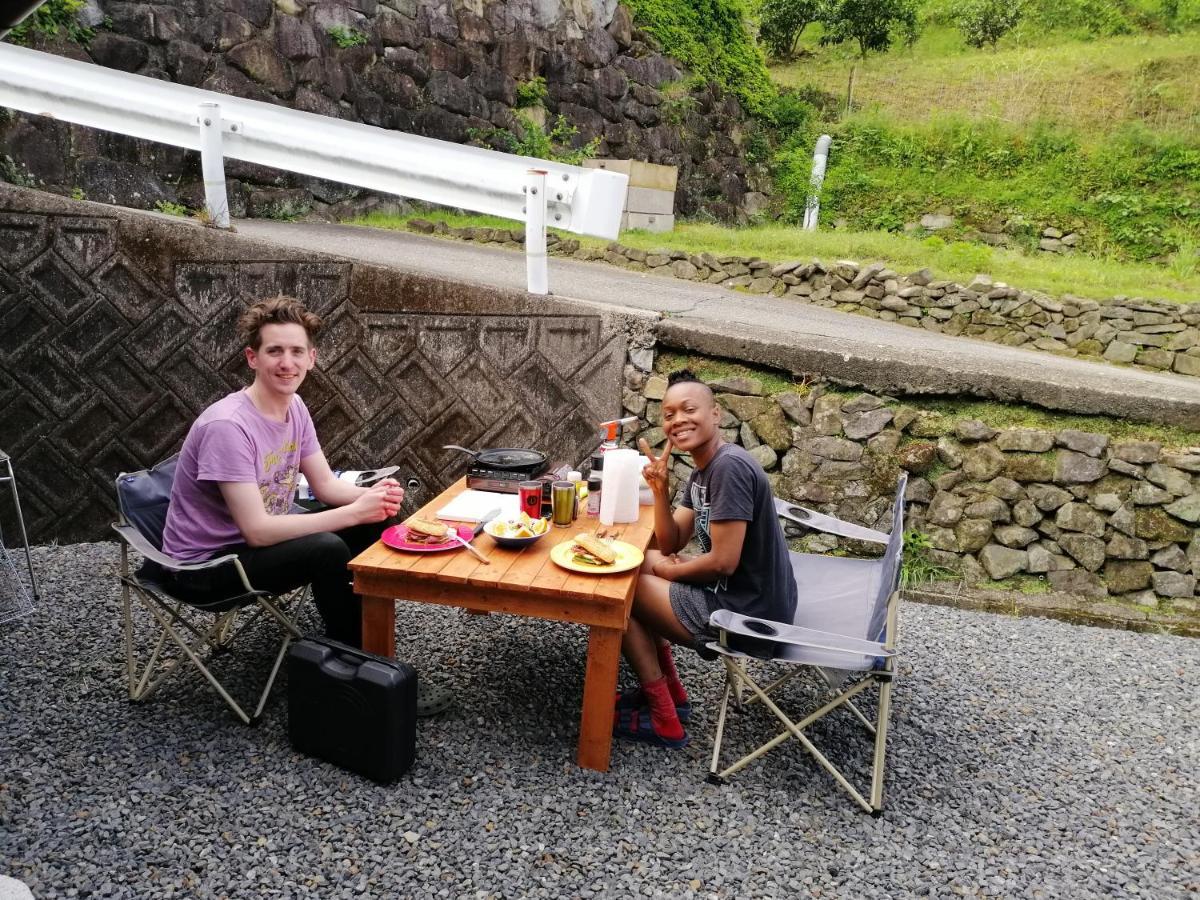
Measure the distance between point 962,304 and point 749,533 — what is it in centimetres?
569

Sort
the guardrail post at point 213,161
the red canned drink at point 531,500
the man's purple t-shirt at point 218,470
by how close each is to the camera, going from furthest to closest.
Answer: the guardrail post at point 213,161
the red canned drink at point 531,500
the man's purple t-shirt at point 218,470

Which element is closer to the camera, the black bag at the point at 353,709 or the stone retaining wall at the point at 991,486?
the black bag at the point at 353,709

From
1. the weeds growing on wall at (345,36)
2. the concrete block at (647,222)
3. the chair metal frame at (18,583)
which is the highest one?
the weeds growing on wall at (345,36)

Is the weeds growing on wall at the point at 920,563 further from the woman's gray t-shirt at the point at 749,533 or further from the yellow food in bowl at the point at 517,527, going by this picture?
the yellow food in bowl at the point at 517,527

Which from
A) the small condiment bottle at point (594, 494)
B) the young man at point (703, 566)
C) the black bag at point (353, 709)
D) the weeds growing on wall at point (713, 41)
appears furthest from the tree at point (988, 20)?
the black bag at point (353, 709)

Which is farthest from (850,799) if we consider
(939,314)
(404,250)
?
(939,314)

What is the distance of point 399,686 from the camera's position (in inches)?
108

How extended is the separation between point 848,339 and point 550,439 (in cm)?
211

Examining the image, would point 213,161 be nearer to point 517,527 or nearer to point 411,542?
point 411,542

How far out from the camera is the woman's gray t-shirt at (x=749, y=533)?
290cm

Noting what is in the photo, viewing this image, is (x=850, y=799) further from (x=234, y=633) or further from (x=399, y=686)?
(x=234, y=633)

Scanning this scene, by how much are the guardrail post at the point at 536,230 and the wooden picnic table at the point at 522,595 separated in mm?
2333

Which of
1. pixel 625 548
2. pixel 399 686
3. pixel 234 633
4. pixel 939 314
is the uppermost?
pixel 939 314

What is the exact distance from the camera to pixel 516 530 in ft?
10.4
